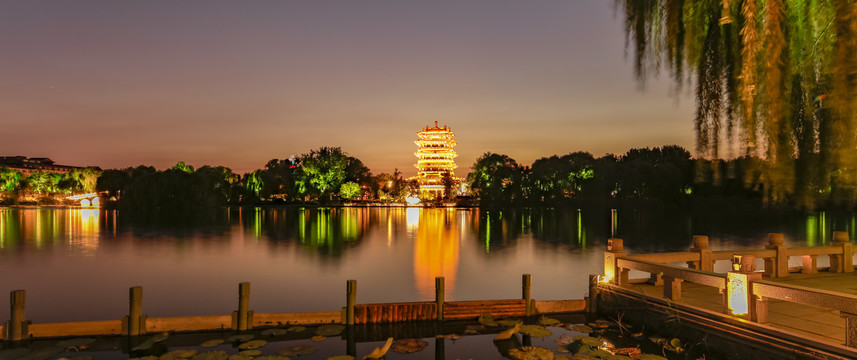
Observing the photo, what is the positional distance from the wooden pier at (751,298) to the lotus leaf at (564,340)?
1872 millimetres

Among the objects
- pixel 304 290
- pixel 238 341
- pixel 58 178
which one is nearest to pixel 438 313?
pixel 238 341

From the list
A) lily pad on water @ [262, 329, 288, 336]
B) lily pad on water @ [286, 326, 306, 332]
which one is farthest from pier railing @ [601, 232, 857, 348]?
lily pad on water @ [262, 329, 288, 336]

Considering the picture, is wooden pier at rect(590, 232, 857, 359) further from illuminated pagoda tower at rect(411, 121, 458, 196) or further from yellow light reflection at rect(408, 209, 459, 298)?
illuminated pagoda tower at rect(411, 121, 458, 196)

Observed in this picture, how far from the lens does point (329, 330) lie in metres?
13.7

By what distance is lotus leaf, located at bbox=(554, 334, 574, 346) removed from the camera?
1337cm

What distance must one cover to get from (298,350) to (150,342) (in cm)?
349

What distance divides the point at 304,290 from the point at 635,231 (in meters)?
44.9

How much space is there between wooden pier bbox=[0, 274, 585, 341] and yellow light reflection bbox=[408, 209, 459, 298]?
9.50 metres

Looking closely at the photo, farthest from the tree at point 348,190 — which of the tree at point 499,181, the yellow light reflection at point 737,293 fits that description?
the yellow light reflection at point 737,293

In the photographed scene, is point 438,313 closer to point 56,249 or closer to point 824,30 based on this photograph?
point 824,30

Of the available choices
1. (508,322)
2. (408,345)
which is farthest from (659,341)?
(408,345)

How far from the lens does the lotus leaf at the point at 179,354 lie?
Answer: 37.3ft

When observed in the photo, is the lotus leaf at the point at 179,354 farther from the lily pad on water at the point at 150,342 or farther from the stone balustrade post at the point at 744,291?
the stone balustrade post at the point at 744,291

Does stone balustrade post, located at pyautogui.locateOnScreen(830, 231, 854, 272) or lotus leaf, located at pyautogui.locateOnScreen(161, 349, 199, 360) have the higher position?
stone balustrade post, located at pyautogui.locateOnScreen(830, 231, 854, 272)
